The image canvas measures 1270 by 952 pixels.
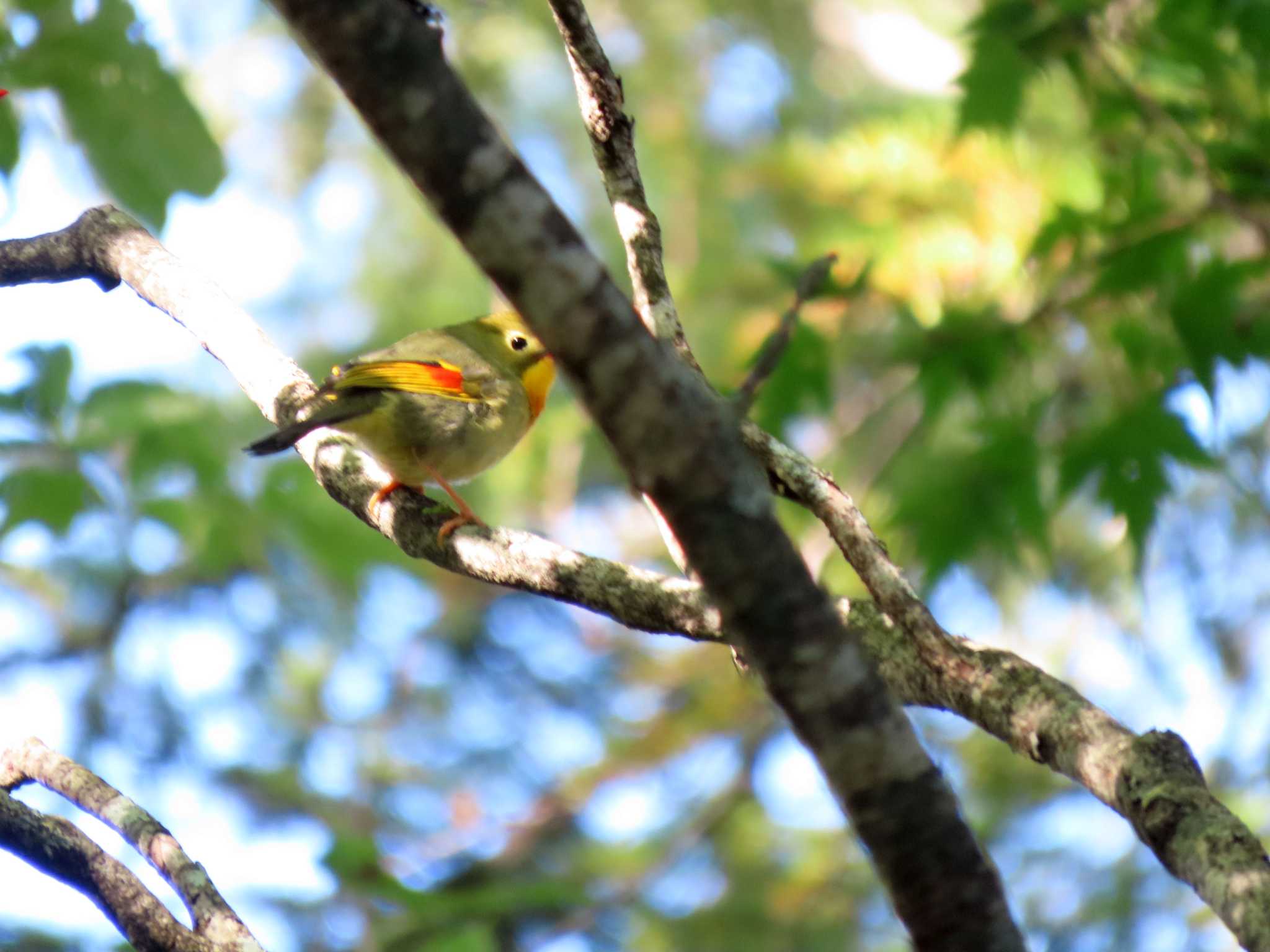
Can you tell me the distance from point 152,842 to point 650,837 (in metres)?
5.47

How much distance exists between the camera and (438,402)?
4016 mm

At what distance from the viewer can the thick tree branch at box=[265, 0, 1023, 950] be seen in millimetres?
1386

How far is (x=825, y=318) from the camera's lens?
5859mm

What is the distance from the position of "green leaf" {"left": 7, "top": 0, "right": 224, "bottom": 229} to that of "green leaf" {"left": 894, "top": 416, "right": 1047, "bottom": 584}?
9.32 ft

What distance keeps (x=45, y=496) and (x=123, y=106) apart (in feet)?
4.88

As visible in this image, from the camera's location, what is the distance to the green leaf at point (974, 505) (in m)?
4.40

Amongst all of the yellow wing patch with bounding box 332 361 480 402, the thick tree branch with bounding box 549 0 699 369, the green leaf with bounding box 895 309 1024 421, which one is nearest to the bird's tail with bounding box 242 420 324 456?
the yellow wing patch with bounding box 332 361 480 402

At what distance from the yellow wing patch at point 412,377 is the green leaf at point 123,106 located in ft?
2.74

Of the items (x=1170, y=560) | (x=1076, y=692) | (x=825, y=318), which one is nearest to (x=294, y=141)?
(x=825, y=318)

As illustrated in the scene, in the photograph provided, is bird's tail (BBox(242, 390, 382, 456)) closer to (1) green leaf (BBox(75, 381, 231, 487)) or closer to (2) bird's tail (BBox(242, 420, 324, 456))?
(2) bird's tail (BBox(242, 420, 324, 456))

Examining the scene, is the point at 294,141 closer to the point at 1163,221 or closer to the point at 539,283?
the point at 1163,221

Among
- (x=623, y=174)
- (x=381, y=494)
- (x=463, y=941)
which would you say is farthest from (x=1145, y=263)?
(x=463, y=941)

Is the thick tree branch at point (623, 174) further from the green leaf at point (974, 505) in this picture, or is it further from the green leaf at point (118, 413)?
the green leaf at point (118, 413)

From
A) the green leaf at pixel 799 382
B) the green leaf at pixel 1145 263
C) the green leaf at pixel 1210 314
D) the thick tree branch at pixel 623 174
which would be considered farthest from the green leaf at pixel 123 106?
the green leaf at pixel 1210 314
